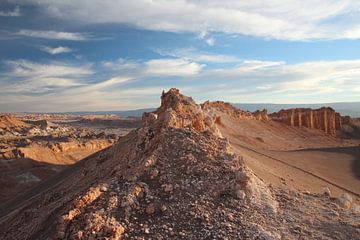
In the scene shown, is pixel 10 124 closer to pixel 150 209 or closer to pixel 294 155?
pixel 294 155

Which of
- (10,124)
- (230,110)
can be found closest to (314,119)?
(230,110)

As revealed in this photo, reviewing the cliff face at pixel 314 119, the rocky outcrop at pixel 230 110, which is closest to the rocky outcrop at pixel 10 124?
the rocky outcrop at pixel 230 110

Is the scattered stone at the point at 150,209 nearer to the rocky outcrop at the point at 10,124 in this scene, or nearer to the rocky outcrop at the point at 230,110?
the rocky outcrop at the point at 230,110

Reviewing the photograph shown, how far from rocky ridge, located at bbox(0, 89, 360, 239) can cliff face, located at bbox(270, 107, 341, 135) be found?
41027mm

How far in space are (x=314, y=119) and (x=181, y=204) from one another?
46.3 meters

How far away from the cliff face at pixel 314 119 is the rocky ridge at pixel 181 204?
135ft

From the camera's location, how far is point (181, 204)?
322 inches

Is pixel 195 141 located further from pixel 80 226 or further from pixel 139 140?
pixel 80 226

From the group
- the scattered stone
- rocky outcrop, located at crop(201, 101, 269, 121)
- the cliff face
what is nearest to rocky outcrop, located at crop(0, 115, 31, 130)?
rocky outcrop, located at crop(201, 101, 269, 121)

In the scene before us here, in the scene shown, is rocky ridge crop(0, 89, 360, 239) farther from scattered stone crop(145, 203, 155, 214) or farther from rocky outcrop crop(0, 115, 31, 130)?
rocky outcrop crop(0, 115, 31, 130)

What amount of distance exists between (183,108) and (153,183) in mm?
4304

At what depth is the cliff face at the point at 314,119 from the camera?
50.6 meters

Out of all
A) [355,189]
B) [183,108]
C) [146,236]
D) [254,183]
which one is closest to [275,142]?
[355,189]

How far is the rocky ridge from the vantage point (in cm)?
755
